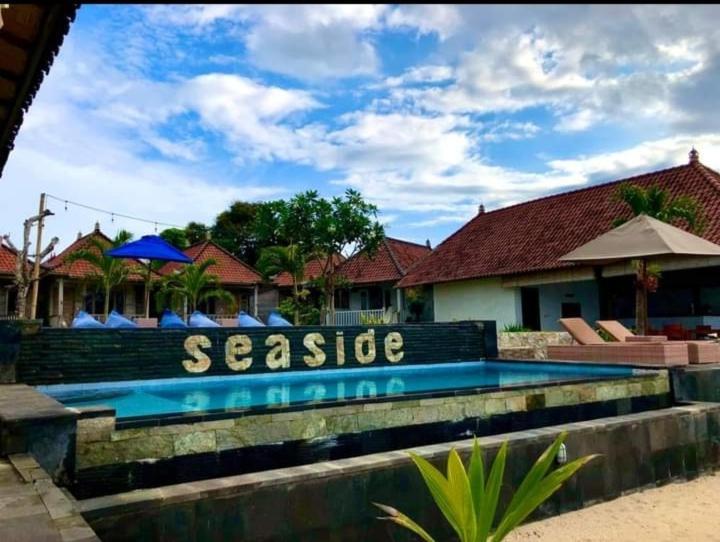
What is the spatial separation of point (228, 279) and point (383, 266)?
7253mm

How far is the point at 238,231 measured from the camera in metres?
40.2

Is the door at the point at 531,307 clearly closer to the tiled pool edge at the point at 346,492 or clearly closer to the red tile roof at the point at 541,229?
the red tile roof at the point at 541,229

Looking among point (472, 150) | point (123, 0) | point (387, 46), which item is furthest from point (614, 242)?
point (123, 0)

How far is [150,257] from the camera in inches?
504

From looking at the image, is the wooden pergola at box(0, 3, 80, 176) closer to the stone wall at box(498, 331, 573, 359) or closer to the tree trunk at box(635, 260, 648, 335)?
the stone wall at box(498, 331, 573, 359)

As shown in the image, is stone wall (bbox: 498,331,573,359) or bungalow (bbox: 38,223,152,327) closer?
stone wall (bbox: 498,331,573,359)

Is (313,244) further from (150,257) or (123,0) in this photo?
(123,0)

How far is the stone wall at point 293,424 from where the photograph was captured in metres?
4.15

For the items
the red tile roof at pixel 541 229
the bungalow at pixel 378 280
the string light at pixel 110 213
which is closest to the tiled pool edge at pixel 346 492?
the red tile roof at pixel 541 229

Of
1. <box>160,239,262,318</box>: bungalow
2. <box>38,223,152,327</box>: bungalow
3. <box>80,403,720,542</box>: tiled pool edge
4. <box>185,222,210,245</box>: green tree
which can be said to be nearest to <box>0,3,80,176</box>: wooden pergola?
<box>80,403,720,542</box>: tiled pool edge

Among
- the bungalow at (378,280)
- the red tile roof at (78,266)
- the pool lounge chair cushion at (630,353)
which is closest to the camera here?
the pool lounge chair cushion at (630,353)

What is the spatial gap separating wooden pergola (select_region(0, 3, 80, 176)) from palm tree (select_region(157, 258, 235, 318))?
19.4 m

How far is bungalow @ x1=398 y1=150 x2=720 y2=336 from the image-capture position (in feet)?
56.0

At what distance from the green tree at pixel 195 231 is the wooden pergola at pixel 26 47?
123 ft
